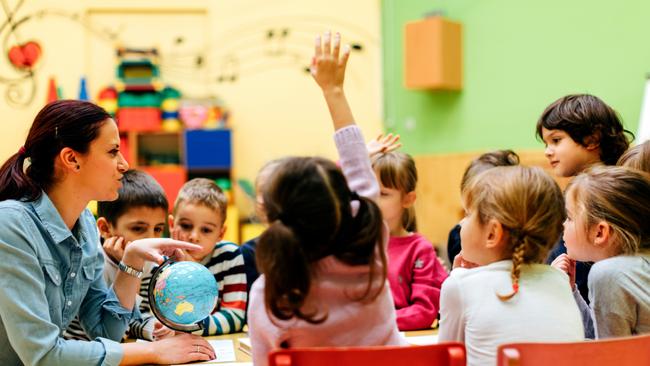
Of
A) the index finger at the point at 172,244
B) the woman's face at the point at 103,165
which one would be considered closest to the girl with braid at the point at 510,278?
the index finger at the point at 172,244

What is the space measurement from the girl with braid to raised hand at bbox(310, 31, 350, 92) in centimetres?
47

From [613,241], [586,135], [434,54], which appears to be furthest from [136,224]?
[434,54]

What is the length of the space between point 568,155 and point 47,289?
1.99 meters

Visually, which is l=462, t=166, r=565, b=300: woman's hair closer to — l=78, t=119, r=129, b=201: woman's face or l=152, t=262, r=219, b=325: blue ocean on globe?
l=152, t=262, r=219, b=325: blue ocean on globe

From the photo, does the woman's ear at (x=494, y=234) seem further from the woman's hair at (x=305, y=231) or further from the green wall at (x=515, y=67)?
the green wall at (x=515, y=67)

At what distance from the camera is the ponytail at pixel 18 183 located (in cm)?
202

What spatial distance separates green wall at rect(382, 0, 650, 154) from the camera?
198 inches

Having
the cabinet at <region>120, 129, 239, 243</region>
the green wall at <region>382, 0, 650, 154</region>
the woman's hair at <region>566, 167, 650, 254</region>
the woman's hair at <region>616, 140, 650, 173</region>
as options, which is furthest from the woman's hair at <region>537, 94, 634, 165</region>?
the cabinet at <region>120, 129, 239, 243</region>

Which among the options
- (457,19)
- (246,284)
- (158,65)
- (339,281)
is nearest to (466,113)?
(457,19)

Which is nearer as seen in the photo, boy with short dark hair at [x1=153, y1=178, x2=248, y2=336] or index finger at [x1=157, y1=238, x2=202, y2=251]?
index finger at [x1=157, y1=238, x2=202, y2=251]

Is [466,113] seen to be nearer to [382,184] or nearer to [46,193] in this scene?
[382,184]

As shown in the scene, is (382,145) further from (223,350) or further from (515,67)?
(515,67)

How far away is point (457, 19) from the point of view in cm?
685

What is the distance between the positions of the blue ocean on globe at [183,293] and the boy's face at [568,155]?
5.02 ft
